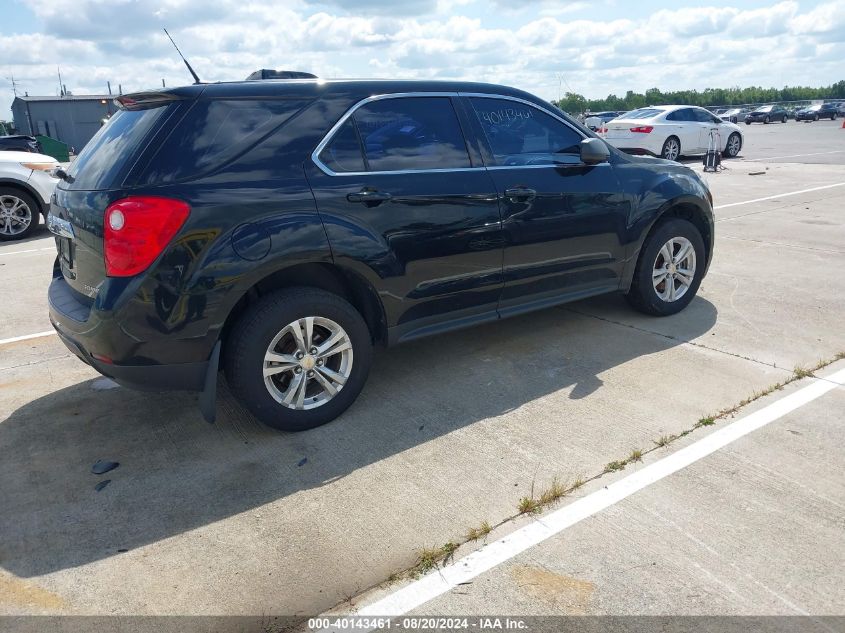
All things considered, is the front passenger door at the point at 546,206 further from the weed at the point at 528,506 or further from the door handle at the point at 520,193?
the weed at the point at 528,506

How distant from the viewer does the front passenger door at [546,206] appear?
170 inches

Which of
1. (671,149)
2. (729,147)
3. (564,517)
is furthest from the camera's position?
(729,147)

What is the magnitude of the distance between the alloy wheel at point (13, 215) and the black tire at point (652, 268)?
349 inches

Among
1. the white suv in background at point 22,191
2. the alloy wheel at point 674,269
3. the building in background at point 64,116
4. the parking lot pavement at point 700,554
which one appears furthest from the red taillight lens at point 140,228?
the building in background at point 64,116

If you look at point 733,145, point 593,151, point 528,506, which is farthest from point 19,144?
point 733,145

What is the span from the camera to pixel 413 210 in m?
3.83

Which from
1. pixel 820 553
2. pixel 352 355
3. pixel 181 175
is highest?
pixel 181 175

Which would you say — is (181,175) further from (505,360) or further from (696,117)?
(696,117)

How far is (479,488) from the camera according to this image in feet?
10.3

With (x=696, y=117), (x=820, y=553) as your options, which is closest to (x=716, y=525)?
(x=820, y=553)

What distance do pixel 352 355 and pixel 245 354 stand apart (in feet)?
2.02

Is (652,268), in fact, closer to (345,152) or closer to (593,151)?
(593,151)

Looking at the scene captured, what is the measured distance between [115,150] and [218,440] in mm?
1594

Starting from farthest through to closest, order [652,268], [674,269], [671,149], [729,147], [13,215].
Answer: [729,147], [671,149], [13,215], [674,269], [652,268]
